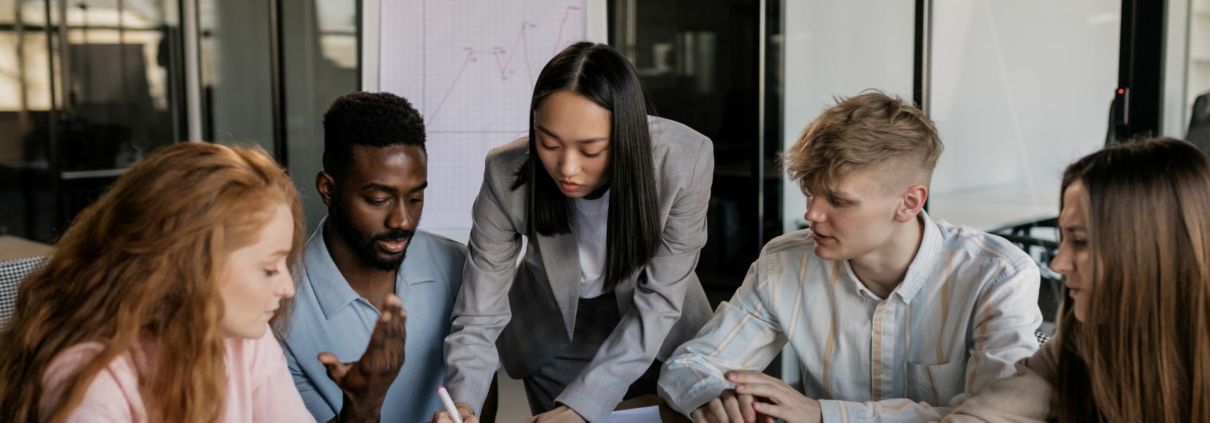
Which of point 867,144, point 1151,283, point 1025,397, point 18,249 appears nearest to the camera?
point 1151,283

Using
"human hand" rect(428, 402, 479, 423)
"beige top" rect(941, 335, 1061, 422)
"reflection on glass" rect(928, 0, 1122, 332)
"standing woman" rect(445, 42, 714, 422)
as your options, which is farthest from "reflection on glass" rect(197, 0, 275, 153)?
"beige top" rect(941, 335, 1061, 422)

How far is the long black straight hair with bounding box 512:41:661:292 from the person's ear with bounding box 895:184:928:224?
15.7 inches

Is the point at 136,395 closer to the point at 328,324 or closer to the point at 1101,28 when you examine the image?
the point at 328,324

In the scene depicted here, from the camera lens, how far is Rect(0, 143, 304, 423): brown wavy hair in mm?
1255

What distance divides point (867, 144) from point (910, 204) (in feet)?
0.40

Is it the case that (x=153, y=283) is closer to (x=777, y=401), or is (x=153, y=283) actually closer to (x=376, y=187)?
(x=376, y=187)

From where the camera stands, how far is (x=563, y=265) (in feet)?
6.59

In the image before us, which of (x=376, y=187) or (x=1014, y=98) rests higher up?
(x=1014, y=98)

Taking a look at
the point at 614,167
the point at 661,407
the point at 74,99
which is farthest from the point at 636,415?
the point at 74,99

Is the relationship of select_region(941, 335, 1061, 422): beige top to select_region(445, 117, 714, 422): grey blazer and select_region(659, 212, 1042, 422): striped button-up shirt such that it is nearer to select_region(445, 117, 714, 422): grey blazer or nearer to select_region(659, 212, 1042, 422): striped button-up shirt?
select_region(659, 212, 1042, 422): striped button-up shirt

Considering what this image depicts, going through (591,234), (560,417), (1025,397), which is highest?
(591,234)

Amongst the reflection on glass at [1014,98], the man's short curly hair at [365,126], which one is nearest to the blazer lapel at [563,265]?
the man's short curly hair at [365,126]

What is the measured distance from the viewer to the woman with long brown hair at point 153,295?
4.05 feet

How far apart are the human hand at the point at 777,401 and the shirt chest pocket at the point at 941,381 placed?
0.20m
